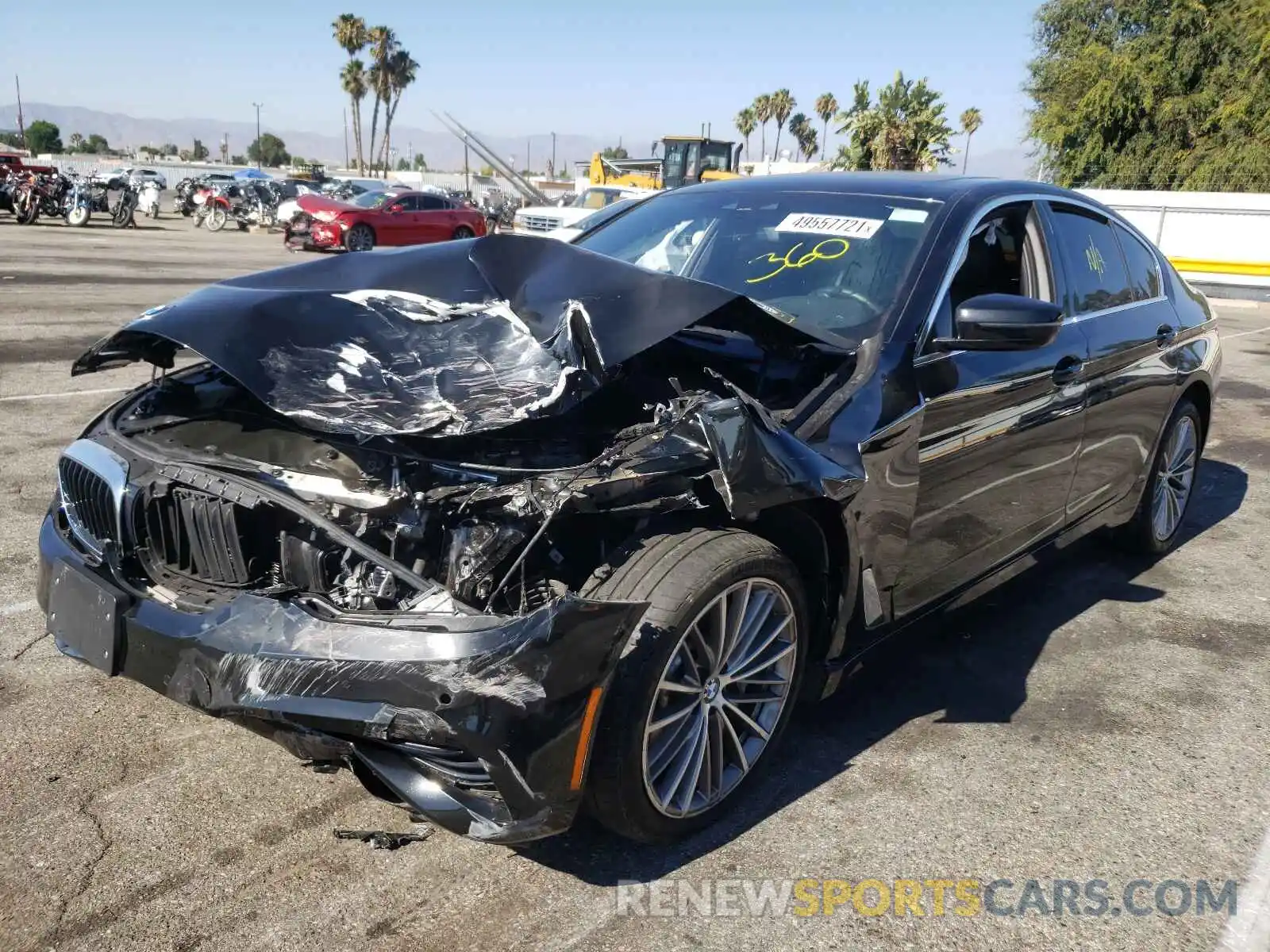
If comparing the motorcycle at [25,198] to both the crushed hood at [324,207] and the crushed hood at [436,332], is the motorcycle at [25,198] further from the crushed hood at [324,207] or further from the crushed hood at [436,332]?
the crushed hood at [436,332]

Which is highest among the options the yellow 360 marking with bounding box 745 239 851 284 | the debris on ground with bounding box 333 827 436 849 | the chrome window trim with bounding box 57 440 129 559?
the yellow 360 marking with bounding box 745 239 851 284

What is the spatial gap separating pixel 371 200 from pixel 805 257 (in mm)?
23391

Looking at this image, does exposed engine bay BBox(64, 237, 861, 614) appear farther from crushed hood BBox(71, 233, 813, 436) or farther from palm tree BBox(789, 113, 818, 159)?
palm tree BBox(789, 113, 818, 159)

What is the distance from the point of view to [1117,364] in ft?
13.9

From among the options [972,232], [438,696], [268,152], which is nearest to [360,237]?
[972,232]

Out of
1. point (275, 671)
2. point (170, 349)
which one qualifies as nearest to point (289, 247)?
point (170, 349)

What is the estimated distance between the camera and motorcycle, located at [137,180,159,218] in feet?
106

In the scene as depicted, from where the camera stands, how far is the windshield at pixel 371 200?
24.5 meters

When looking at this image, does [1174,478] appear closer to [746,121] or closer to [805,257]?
[805,257]

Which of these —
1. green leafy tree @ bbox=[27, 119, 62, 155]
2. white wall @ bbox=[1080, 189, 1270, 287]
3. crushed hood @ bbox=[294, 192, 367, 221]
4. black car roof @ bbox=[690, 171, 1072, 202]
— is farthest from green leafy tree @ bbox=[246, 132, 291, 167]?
black car roof @ bbox=[690, 171, 1072, 202]

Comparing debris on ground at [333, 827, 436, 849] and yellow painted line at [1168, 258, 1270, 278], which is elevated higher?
yellow painted line at [1168, 258, 1270, 278]

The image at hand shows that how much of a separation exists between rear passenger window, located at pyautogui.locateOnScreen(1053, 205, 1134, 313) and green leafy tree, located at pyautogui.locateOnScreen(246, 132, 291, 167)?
362 feet

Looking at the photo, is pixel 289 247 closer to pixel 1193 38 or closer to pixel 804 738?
pixel 804 738

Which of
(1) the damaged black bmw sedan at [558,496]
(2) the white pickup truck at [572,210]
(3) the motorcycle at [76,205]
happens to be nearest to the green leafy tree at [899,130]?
(2) the white pickup truck at [572,210]
